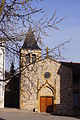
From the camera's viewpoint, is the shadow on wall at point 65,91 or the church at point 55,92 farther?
the shadow on wall at point 65,91

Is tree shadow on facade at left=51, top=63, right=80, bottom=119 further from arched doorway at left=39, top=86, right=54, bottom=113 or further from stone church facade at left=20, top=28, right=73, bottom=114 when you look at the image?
arched doorway at left=39, top=86, right=54, bottom=113

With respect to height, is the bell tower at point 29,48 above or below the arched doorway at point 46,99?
above

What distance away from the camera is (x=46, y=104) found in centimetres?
3186

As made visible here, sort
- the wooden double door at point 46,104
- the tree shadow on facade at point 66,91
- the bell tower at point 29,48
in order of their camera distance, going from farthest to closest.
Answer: the tree shadow on facade at point 66,91 → the wooden double door at point 46,104 → the bell tower at point 29,48

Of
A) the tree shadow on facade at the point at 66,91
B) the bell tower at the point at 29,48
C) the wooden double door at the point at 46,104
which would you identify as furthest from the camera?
the tree shadow on facade at the point at 66,91

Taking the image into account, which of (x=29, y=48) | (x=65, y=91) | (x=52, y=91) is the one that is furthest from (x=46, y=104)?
(x=29, y=48)

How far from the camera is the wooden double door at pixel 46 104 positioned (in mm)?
31766

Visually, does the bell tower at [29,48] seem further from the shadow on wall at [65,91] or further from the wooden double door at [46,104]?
the shadow on wall at [65,91]

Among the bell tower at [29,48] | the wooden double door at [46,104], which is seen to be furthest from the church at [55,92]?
the bell tower at [29,48]

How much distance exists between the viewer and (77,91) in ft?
108

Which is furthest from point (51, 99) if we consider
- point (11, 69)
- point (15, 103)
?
point (11, 69)

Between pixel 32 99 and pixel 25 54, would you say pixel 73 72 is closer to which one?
pixel 32 99

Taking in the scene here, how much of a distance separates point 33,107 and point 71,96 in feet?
16.3

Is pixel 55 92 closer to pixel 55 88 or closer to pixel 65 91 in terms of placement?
pixel 55 88
